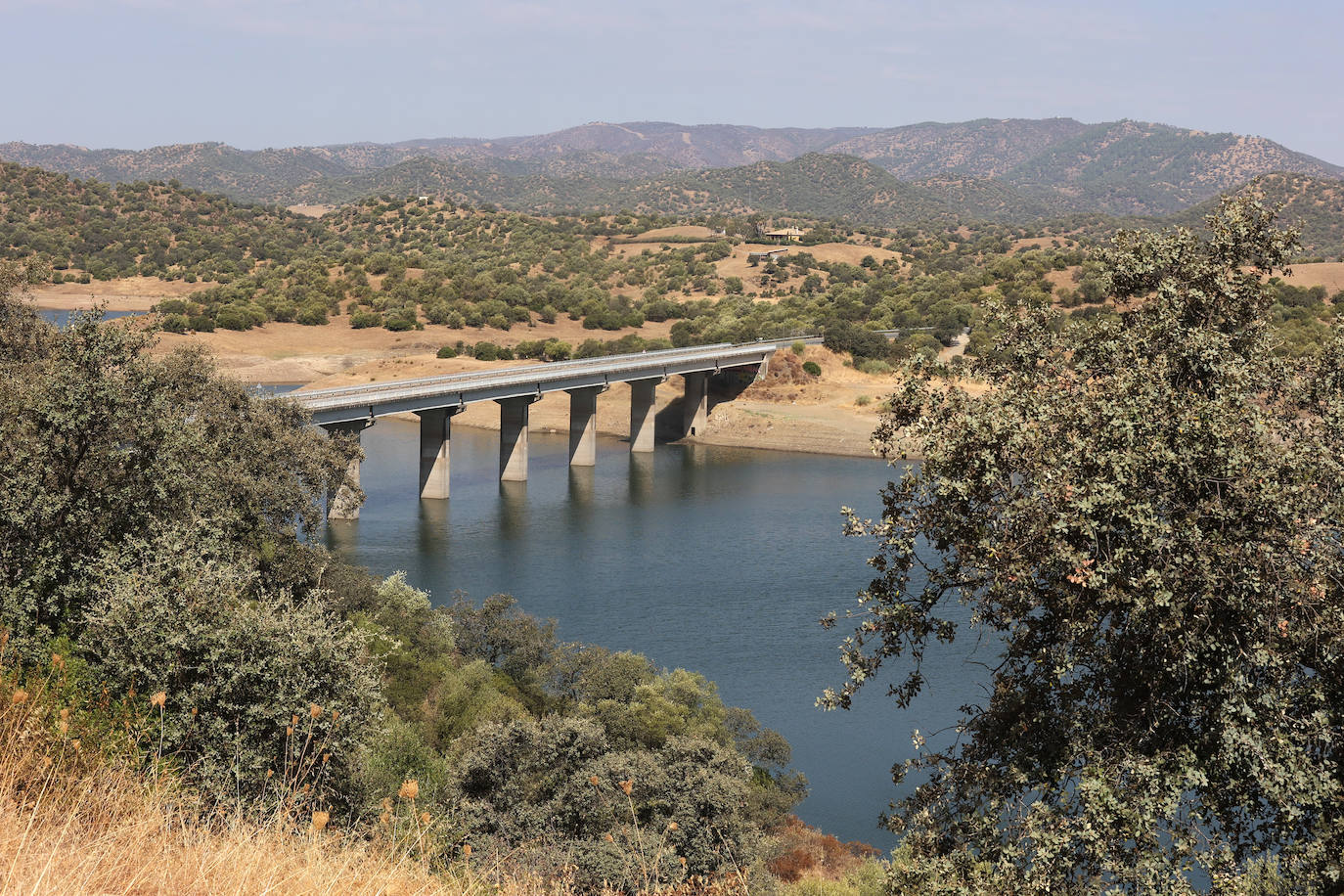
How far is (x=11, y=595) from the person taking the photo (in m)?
15.0

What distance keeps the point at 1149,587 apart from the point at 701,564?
36222 mm

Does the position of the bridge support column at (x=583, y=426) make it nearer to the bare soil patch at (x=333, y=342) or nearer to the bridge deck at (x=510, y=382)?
the bridge deck at (x=510, y=382)

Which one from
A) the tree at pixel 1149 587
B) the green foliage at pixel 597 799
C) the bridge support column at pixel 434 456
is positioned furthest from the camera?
the bridge support column at pixel 434 456

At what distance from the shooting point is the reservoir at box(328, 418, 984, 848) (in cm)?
2966

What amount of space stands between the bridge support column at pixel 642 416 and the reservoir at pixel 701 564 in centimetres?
97

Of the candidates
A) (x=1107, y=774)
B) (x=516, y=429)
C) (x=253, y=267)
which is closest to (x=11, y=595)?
(x=1107, y=774)

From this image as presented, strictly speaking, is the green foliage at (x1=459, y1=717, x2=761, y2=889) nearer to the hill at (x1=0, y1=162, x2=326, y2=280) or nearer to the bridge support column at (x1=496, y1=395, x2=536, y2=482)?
the bridge support column at (x1=496, y1=395, x2=536, y2=482)

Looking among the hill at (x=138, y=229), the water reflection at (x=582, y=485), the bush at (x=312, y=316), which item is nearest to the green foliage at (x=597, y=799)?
the water reflection at (x=582, y=485)

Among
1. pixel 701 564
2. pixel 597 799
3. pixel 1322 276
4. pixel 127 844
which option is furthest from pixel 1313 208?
pixel 127 844

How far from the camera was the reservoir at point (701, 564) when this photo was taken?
29.7 m

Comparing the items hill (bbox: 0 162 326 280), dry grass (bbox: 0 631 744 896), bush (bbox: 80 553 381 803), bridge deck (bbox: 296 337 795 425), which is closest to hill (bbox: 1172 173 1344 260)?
bridge deck (bbox: 296 337 795 425)

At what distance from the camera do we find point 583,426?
6669cm

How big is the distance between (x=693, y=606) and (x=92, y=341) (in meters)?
25.0

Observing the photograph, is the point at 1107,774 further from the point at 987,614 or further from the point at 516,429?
the point at 516,429
